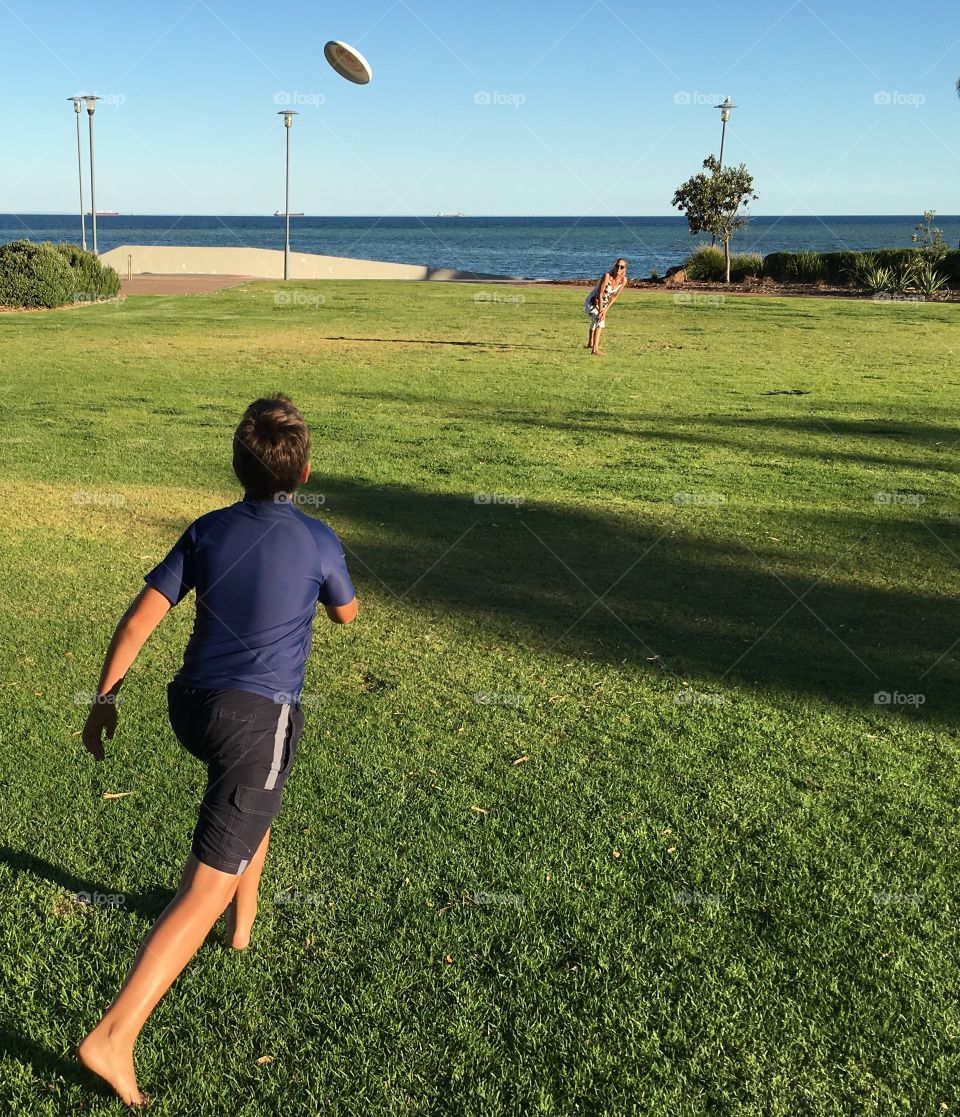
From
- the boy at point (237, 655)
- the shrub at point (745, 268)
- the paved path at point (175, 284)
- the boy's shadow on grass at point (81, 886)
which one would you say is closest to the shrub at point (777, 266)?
the shrub at point (745, 268)

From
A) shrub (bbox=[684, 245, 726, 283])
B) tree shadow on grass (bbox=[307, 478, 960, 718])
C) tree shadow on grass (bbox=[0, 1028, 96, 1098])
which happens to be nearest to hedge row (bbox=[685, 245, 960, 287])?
shrub (bbox=[684, 245, 726, 283])

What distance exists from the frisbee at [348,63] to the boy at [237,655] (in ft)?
42.7

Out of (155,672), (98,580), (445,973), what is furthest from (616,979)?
(98,580)

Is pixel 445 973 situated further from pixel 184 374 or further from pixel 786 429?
pixel 184 374

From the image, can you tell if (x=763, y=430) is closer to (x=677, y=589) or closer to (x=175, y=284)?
(x=677, y=589)

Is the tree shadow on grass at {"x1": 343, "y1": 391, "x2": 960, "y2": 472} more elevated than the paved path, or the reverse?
the paved path

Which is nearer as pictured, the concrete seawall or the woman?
the woman

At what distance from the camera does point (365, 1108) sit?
275 cm

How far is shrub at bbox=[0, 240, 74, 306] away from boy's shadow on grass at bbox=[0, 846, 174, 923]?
86.1ft

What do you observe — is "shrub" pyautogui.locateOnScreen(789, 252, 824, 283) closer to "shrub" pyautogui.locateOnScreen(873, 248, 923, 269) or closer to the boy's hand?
"shrub" pyautogui.locateOnScreen(873, 248, 923, 269)

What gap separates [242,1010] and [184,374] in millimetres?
14119

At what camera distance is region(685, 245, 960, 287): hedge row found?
38500 mm

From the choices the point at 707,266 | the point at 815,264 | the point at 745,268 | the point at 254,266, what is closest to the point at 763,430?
the point at 815,264

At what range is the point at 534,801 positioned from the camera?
13.9ft
